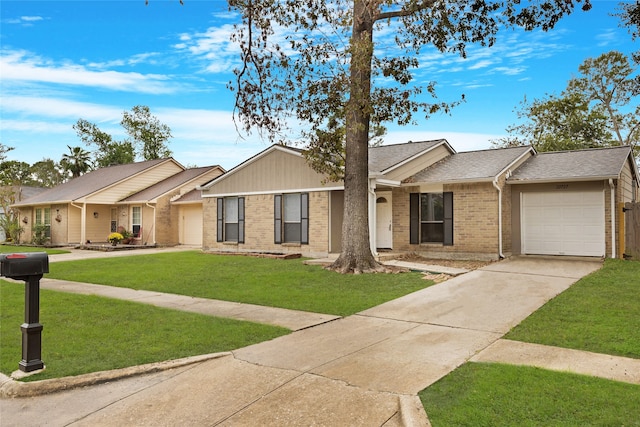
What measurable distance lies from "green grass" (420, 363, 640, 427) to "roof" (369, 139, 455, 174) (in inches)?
454

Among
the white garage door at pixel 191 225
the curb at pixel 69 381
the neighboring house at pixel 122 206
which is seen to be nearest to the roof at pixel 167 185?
the neighboring house at pixel 122 206

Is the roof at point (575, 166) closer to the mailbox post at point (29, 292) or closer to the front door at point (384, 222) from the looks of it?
the front door at point (384, 222)

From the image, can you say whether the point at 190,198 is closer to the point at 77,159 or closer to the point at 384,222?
the point at 384,222

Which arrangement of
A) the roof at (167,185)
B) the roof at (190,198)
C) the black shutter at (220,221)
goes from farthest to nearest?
the roof at (167,185) < the roof at (190,198) < the black shutter at (220,221)

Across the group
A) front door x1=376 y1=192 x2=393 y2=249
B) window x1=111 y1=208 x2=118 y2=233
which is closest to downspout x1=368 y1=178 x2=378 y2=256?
front door x1=376 y1=192 x2=393 y2=249

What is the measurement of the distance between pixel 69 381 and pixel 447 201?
13.4 metres

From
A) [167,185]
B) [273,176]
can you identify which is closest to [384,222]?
[273,176]

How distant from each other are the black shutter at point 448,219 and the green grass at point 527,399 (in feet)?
37.4

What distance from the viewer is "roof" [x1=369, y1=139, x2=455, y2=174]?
55.1 ft

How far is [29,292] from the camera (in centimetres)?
518

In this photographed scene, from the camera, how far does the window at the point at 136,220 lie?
87.5 ft

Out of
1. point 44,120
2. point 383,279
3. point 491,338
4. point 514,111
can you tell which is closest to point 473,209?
point 383,279

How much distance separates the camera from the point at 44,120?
27.7 meters

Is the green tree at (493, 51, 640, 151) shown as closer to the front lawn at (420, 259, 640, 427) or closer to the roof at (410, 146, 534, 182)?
the roof at (410, 146, 534, 182)
